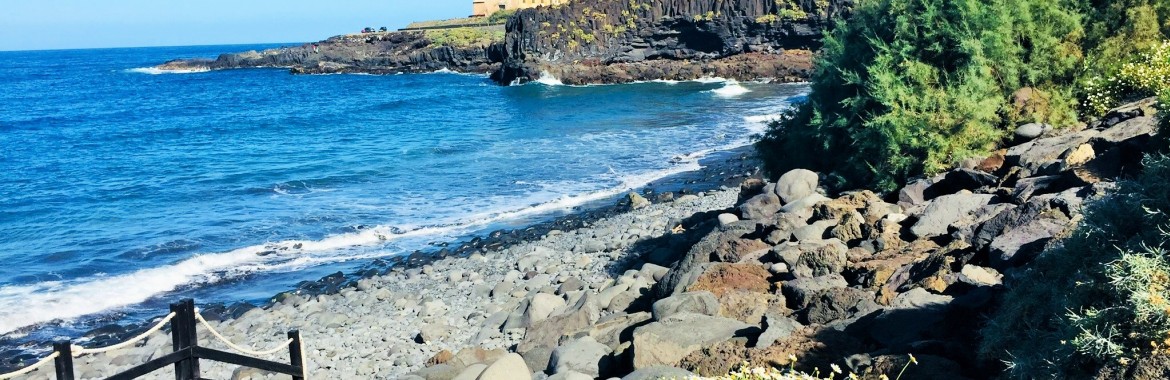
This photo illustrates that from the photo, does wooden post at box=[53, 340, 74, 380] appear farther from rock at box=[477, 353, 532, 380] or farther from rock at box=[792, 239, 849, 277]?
rock at box=[792, 239, 849, 277]

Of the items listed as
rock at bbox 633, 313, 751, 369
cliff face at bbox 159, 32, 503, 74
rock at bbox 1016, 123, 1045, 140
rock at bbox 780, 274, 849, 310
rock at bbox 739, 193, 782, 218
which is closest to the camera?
rock at bbox 633, 313, 751, 369

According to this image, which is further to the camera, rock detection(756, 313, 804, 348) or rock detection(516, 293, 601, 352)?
rock detection(516, 293, 601, 352)

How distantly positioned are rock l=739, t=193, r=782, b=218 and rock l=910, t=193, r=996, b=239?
10.2ft

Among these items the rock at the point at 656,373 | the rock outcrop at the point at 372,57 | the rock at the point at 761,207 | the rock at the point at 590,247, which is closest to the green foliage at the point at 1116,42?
the rock at the point at 761,207

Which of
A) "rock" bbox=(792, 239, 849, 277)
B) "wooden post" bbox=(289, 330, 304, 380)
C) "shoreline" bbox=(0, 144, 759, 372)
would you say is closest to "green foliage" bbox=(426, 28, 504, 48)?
"shoreline" bbox=(0, 144, 759, 372)

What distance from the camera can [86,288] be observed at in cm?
1831

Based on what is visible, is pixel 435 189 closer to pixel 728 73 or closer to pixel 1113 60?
pixel 1113 60

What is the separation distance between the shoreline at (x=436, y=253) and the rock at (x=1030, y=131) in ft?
32.6

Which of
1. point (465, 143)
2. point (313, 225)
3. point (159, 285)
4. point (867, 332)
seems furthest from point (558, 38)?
point (867, 332)

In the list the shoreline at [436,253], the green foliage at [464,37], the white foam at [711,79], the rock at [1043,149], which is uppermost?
the green foliage at [464,37]

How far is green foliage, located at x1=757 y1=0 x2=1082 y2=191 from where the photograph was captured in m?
14.8

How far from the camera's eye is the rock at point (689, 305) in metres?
9.46

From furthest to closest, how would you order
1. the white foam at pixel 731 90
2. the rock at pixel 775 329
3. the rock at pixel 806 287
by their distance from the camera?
the white foam at pixel 731 90 → the rock at pixel 806 287 → the rock at pixel 775 329

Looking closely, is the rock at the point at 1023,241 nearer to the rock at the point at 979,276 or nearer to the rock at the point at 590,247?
the rock at the point at 979,276
